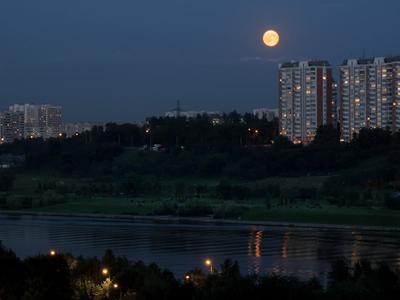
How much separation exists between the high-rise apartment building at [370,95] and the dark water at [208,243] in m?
15.6

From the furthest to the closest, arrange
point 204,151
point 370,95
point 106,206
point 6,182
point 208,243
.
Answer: point 370,95 → point 204,151 → point 6,182 → point 106,206 → point 208,243

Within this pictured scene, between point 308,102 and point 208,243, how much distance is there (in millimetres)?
20891

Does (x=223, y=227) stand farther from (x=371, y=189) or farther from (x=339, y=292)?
(x=339, y=292)

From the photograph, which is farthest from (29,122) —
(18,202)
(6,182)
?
(18,202)

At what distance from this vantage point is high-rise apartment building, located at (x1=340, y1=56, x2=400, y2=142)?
111ft

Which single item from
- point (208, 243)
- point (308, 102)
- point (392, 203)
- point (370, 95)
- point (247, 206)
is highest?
point (370, 95)

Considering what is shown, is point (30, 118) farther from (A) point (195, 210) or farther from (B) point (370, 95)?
(A) point (195, 210)

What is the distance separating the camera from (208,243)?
1602 cm

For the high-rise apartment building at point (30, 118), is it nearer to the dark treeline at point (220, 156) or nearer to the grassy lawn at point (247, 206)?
the dark treeline at point (220, 156)

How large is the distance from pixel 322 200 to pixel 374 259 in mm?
8776

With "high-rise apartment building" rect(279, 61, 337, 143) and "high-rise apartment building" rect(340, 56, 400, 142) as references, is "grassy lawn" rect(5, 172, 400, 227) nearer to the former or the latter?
"high-rise apartment building" rect(340, 56, 400, 142)

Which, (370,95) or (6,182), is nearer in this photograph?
(6,182)

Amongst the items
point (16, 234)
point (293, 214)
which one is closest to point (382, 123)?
point (293, 214)

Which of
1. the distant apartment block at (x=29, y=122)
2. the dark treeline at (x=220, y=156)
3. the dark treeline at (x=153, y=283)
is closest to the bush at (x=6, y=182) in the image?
the dark treeline at (x=220, y=156)
